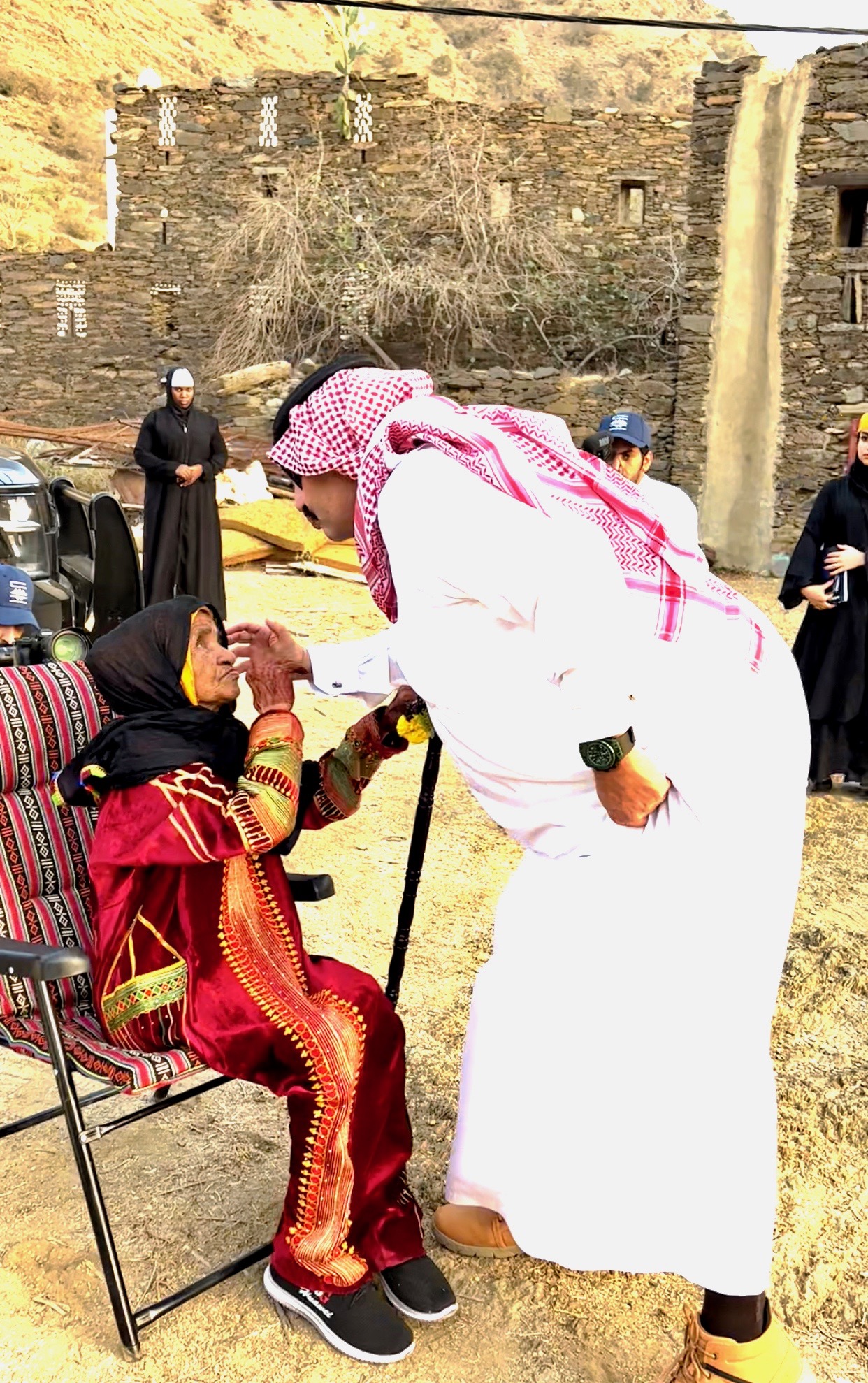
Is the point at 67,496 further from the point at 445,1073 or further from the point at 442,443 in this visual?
the point at 442,443

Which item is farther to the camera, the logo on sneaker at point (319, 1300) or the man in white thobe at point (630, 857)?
the logo on sneaker at point (319, 1300)

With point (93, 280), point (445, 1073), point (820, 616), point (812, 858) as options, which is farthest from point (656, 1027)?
point (93, 280)

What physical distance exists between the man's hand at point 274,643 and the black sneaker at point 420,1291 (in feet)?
3.81

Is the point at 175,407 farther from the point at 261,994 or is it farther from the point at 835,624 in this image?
the point at 261,994

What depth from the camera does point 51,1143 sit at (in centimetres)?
315

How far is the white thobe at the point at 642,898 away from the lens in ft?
7.10

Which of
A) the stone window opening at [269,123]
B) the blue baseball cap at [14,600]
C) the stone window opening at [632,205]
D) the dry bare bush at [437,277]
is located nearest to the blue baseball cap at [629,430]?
the blue baseball cap at [14,600]

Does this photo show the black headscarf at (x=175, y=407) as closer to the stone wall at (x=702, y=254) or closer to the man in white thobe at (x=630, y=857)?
the stone wall at (x=702, y=254)

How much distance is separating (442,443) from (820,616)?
4473 mm

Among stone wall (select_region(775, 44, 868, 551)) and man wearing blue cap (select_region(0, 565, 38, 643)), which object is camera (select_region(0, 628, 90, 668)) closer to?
man wearing blue cap (select_region(0, 565, 38, 643))

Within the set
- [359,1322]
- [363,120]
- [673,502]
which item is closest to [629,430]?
[673,502]

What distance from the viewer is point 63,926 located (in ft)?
8.87

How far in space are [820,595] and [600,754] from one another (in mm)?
4334

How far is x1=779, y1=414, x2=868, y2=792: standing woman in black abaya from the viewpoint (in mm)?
6023
